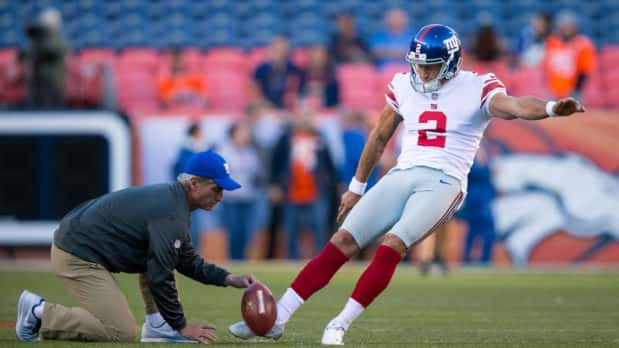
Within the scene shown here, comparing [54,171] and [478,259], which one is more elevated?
[54,171]

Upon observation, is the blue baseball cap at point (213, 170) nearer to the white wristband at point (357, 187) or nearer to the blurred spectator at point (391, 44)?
the white wristband at point (357, 187)

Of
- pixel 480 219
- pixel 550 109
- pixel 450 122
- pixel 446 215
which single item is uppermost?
pixel 550 109

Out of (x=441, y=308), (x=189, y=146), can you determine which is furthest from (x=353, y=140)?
(x=441, y=308)

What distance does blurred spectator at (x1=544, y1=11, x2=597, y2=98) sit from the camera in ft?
51.6

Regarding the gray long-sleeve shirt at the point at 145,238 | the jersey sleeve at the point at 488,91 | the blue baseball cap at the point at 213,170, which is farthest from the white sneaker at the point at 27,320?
the jersey sleeve at the point at 488,91

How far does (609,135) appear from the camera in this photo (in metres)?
15.4

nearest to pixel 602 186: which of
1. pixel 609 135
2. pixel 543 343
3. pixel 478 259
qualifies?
pixel 609 135

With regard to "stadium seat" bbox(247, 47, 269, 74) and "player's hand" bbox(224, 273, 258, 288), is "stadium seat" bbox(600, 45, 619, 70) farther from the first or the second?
"player's hand" bbox(224, 273, 258, 288)

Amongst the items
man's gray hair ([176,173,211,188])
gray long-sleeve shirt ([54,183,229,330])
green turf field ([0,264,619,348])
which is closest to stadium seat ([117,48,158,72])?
green turf field ([0,264,619,348])

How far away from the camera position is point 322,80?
16.1m

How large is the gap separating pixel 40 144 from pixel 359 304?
966cm

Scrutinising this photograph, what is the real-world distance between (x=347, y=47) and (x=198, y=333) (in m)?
10.9

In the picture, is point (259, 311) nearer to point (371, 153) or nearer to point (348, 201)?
point (348, 201)

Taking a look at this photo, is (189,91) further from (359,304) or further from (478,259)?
(359,304)
